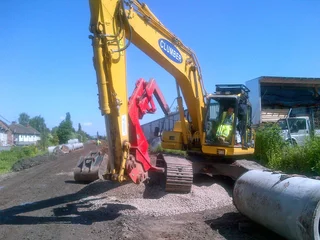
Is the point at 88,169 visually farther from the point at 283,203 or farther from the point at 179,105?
the point at 283,203

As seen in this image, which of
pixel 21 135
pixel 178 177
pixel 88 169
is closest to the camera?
pixel 178 177

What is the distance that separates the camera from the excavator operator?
8.95m

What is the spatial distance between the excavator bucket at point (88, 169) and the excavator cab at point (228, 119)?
13.6 ft

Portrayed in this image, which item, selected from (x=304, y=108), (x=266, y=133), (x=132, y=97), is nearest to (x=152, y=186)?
(x=132, y=97)

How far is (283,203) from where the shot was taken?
4.96 metres

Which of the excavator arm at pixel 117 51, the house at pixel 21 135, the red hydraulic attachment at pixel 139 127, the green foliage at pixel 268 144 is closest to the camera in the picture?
the excavator arm at pixel 117 51

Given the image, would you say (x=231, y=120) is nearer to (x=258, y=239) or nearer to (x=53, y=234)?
(x=258, y=239)

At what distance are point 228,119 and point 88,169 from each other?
5.06 metres

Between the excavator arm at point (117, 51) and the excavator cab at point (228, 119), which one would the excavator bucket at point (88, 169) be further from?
the excavator arm at point (117, 51)

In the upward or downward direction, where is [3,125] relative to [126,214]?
upward

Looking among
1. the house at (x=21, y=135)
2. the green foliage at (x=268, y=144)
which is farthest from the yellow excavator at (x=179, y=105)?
the house at (x=21, y=135)

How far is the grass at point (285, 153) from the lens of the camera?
1198 centimetres

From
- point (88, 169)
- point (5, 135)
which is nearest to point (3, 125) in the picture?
point (5, 135)

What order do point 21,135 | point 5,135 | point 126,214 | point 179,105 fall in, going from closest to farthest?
point 126,214 → point 179,105 → point 5,135 → point 21,135
